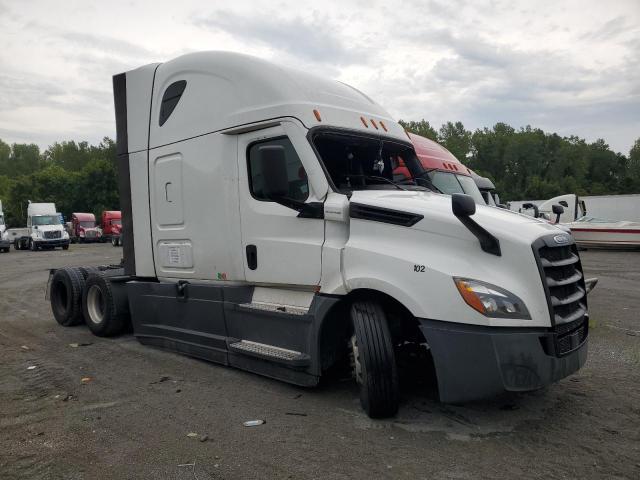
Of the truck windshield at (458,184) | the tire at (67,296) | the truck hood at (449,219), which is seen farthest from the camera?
the truck windshield at (458,184)

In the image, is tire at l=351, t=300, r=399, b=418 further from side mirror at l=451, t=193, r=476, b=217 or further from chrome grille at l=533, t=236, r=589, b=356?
chrome grille at l=533, t=236, r=589, b=356

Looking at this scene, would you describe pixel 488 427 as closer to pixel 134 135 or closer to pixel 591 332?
pixel 591 332

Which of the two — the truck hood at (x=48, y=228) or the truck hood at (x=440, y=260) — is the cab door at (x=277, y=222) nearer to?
the truck hood at (x=440, y=260)

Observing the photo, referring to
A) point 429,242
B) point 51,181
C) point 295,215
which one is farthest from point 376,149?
point 51,181

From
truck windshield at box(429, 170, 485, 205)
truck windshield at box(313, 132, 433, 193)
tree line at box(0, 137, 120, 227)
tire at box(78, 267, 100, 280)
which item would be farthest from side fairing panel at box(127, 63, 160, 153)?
tree line at box(0, 137, 120, 227)

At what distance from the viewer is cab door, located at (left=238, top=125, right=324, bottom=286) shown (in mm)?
4641

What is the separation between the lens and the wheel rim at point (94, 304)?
7.56 metres

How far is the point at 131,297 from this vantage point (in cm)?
668

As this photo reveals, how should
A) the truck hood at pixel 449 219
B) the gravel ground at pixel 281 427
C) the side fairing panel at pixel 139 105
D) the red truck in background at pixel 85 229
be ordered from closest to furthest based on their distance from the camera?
the gravel ground at pixel 281 427 < the truck hood at pixel 449 219 < the side fairing panel at pixel 139 105 < the red truck in background at pixel 85 229

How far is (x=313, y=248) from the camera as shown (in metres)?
4.61

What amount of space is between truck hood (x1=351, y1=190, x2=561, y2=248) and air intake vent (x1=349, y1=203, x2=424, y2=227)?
0.11 feet

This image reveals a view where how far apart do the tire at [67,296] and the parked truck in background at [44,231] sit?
97.7 ft

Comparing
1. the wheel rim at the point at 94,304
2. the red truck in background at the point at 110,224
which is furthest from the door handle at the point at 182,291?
the red truck in background at the point at 110,224

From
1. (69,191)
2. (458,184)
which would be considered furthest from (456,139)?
(458,184)
